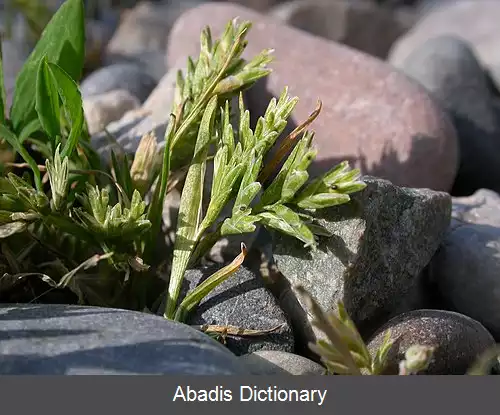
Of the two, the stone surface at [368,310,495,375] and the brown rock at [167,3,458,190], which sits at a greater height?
the brown rock at [167,3,458,190]

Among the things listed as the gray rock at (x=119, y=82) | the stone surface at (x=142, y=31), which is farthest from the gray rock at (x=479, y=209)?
the stone surface at (x=142, y=31)

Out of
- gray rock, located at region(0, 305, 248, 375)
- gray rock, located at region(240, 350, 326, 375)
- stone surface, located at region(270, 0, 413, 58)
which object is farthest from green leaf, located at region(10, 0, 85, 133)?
stone surface, located at region(270, 0, 413, 58)

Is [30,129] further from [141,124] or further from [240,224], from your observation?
[240,224]

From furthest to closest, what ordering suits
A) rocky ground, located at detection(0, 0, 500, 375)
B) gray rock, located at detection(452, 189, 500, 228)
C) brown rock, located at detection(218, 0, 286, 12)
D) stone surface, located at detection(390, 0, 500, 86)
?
1. brown rock, located at detection(218, 0, 286, 12)
2. stone surface, located at detection(390, 0, 500, 86)
3. gray rock, located at detection(452, 189, 500, 228)
4. rocky ground, located at detection(0, 0, 500, 375)

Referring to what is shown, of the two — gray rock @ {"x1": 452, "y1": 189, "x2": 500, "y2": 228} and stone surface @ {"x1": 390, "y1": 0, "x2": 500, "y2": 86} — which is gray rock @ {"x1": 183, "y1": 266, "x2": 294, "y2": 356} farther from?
stone surface @ {"x1": 390, "y1": 0, "x2": 500, "y2": 86}

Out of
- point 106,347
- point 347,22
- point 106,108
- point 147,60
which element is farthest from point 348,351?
point 347,22

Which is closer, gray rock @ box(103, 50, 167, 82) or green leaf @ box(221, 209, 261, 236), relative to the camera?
green leaf @ box(221, 209, 261, 236)
